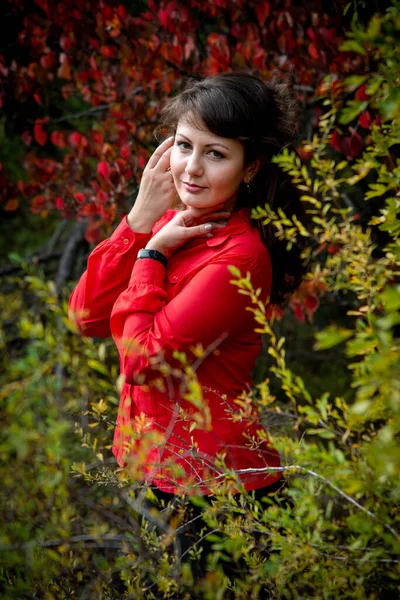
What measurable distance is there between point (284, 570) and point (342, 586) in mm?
131

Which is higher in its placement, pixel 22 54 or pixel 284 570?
pixel 22 54

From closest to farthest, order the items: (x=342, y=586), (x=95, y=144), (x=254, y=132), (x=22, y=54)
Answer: (x=342, y=586) < (x=254, y=132) < (x=95, y=144) < (x=22, y=54)

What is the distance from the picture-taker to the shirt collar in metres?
2.03

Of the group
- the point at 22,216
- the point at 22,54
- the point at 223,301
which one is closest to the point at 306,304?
the point at 223,301

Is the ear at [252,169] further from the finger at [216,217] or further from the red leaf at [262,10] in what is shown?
the red leaf at [262,10]

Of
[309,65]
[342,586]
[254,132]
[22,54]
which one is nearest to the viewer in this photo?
[342,586]

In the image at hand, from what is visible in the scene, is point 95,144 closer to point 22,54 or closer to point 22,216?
point 22,54

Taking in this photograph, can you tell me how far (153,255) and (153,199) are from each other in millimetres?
280

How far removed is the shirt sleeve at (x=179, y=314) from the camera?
181 cm

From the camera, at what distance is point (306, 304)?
3.31 meters

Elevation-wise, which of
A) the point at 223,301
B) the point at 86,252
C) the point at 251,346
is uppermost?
the point at 223,301

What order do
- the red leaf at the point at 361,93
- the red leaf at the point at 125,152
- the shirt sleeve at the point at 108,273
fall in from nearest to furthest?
the shirt sleeve at the point at 108,273 → the red leaf at the point at 361,93 → the red leaf at the point at 125,152

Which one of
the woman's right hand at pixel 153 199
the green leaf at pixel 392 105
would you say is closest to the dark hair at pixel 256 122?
the woman's right hand at pixel 153 199

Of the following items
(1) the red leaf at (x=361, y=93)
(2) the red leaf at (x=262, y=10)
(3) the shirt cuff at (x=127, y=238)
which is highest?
(2) the red leaf at (x=262, y=10)
